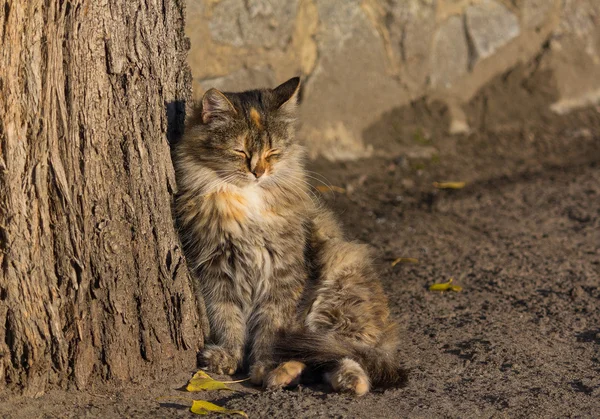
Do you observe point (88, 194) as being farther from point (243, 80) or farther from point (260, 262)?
point (243, 80)

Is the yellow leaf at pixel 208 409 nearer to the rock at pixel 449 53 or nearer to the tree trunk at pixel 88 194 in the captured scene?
the tree trunk at pixel 88 194

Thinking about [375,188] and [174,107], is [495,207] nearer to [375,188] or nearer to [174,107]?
[375,188]

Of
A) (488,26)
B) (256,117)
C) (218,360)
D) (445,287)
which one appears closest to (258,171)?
(256,117)

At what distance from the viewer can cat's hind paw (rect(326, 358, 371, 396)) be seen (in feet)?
11.5

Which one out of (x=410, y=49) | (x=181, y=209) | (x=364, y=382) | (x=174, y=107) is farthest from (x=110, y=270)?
(x=410, y=49)

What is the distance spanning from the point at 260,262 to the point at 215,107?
2.69 ft

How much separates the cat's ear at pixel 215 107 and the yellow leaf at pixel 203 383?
1269 millimetres

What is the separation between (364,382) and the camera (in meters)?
3.54

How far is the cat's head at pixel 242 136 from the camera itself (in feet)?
12.9

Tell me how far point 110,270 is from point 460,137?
4796 mm

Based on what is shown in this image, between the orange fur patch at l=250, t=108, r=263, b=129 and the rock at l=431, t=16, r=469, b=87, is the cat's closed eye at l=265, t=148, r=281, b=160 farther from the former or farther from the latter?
the rock at l=431, t=16, r=469, b=87

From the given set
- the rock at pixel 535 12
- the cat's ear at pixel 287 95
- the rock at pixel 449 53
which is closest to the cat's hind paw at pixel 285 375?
the cat's ear at pixel 287 95

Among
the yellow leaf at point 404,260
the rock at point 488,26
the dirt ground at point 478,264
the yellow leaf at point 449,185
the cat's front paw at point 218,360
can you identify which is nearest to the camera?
the dirt ground at point 478,264

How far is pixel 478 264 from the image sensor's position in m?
5.26
